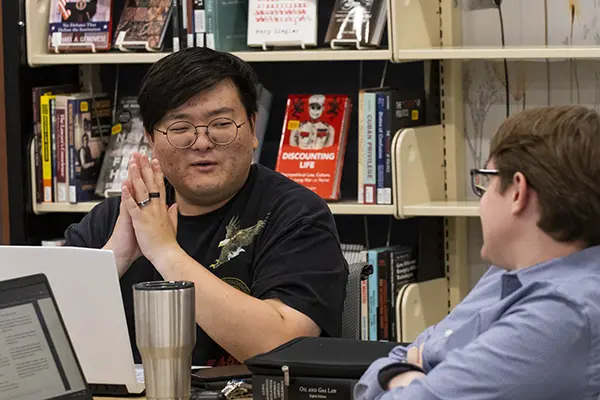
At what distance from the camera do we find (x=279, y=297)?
2.16 meters

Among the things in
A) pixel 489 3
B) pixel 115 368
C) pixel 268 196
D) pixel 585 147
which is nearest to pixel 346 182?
pixel 489 3

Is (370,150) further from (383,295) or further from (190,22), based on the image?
(190,22)

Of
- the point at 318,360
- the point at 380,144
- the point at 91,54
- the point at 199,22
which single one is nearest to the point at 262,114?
the point at 199,22

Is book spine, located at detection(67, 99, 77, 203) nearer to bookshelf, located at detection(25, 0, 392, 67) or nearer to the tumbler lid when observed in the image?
bookshelf, located at detection(25, 0, 392, 67)

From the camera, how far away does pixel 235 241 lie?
7.56ft

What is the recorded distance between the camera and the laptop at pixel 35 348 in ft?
5.27

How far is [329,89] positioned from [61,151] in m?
0.86

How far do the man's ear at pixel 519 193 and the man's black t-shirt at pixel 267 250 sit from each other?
726mm

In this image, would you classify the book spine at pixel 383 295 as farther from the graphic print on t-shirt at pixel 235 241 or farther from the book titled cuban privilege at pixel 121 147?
the graphic print on t-shirt at pixel 235 241

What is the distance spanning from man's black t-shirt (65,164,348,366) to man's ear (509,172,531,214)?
28.6 inches

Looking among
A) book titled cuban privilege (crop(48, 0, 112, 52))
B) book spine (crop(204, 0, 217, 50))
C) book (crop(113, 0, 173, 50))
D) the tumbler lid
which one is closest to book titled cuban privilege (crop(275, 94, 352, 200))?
book spine (crop(204, 0, 217, 50))

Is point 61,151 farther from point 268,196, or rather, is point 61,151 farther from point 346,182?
point 268,196

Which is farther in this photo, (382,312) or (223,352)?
(382,312)

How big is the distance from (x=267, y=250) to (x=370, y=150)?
100 centimetres
